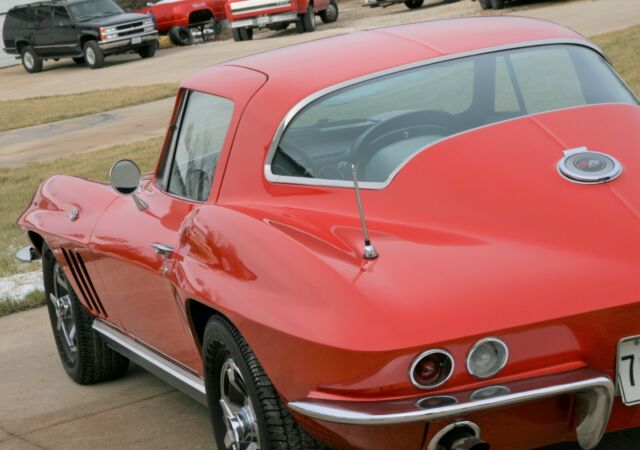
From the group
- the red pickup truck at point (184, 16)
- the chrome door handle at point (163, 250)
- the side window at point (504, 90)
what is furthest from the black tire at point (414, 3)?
the chrome door handle at point (163, 250)

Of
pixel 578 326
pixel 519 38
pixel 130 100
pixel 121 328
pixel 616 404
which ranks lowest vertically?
pixel 130 100

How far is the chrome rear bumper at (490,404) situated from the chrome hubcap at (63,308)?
9.91 feet

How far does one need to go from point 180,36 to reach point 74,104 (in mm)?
12028

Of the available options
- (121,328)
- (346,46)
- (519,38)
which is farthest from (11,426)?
(519,38)

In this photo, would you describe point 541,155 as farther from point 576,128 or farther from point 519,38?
point 519,38

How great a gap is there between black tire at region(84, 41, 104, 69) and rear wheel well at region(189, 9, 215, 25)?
4905 millimetres

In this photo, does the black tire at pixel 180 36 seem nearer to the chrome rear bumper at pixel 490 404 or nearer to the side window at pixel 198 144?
the side window at pixel 198 144

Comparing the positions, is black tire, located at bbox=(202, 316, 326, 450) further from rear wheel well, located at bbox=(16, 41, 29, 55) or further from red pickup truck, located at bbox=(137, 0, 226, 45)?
red pickup truck, located at bbox=(137, 0, 226, 45)

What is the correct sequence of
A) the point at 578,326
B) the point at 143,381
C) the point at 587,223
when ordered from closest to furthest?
the point at 578,326
the point at 587,223
the point at 143,381

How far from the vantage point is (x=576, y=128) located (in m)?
3.97

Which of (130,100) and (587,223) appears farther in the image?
(130,100)

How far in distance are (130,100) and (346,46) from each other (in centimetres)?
1545

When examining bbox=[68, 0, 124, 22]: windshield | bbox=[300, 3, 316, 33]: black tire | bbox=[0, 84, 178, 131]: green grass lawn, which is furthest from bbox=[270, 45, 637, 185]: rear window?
bbox=[68, 0, 124, 22]: windshield

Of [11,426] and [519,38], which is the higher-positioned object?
[519,38]
